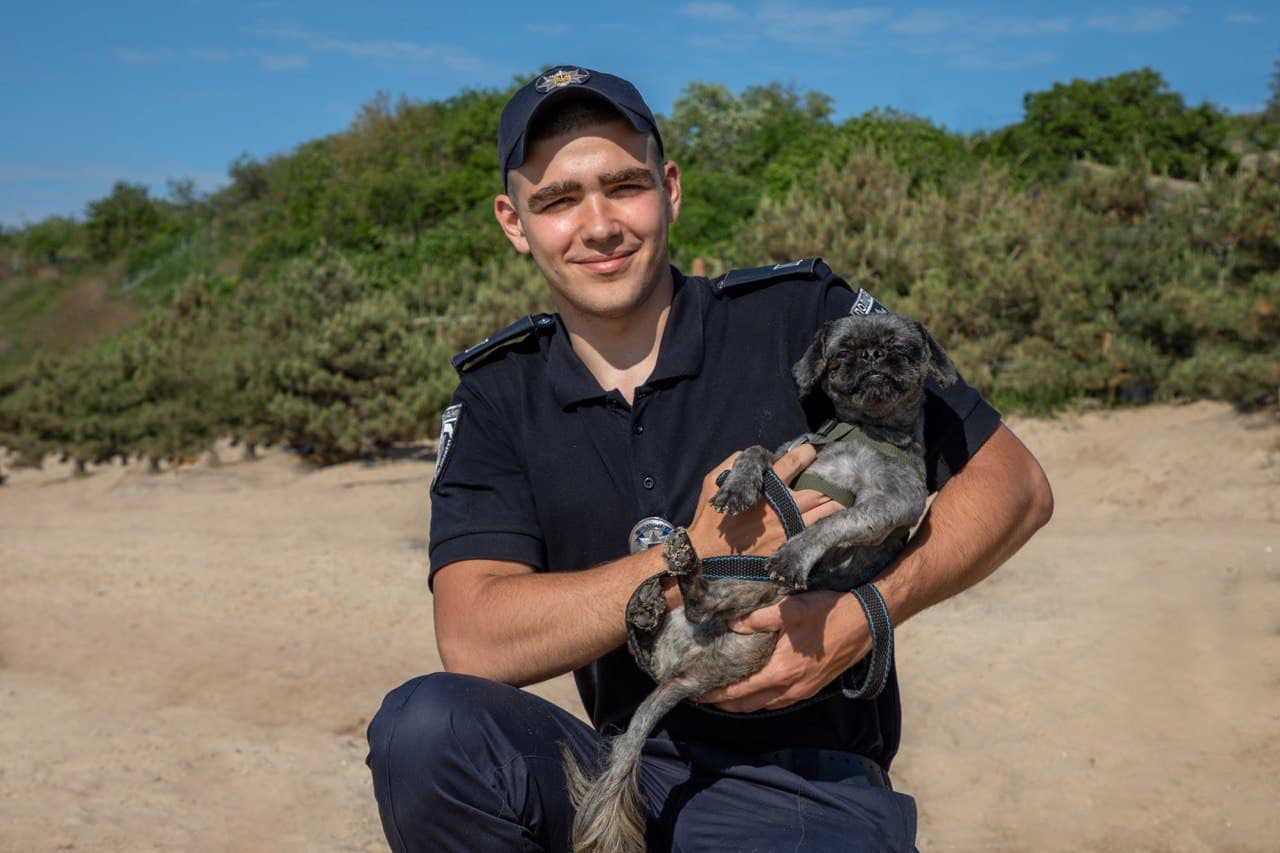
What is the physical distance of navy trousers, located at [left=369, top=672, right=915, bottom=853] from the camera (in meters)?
2.99

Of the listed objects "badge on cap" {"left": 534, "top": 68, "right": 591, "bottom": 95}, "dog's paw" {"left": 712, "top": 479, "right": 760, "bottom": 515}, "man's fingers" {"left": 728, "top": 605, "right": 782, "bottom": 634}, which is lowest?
"man's fingers" {"left": 728, "top": 605, "right": 782, "bottom": 634}

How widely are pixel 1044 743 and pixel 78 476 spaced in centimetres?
1949

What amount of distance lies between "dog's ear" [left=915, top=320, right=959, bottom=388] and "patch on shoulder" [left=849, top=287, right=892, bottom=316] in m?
0.16

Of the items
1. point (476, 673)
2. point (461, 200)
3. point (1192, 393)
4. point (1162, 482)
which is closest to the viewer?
point (476, 673)

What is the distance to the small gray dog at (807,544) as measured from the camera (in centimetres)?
305

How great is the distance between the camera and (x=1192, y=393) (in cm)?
1457

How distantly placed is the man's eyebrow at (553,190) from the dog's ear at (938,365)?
120 centimetres

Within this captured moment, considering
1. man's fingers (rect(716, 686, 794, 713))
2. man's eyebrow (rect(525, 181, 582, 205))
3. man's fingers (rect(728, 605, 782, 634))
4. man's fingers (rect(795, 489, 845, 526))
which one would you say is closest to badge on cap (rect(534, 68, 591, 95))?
man's eyebrow (rect(525, 181, 582, 205))

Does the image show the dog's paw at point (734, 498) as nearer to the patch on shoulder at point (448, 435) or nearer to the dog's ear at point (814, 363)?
the dog's ear at point (814, 363)

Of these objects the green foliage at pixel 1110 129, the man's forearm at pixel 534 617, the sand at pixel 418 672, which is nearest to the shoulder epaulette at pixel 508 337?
the man's forearm at pixel 534 617

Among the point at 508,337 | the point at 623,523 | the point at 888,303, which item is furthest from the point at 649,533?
the point at 888,303

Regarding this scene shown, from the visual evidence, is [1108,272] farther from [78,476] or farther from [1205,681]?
[78,476]

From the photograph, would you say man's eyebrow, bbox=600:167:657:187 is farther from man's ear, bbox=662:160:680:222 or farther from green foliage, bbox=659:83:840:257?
green foliage, bbox=659:83:840:257

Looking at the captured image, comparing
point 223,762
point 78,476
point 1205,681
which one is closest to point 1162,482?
point 1205,681
